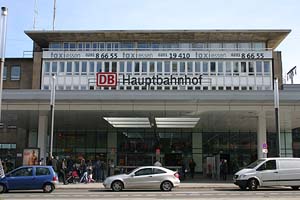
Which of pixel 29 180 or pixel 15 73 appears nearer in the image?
pixel 29 180

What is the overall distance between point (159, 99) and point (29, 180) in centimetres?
1007

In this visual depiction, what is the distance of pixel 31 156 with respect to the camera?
2895cm

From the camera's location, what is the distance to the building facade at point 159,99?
2920 cm

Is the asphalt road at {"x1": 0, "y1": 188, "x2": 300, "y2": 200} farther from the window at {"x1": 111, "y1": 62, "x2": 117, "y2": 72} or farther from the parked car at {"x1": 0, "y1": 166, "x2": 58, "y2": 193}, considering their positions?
the window at {"x1": 111, "y1": 62, "x2": 117, "y2": 72}

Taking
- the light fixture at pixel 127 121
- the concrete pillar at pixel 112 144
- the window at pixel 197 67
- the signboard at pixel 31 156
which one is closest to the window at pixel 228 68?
the window at pixel 197 67

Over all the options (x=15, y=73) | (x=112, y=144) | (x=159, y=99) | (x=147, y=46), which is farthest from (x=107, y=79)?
(x=15, y=73)

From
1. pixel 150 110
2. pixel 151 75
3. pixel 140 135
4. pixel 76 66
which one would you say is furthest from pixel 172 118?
pixel 76 66

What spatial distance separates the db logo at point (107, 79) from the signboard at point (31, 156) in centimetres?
1261

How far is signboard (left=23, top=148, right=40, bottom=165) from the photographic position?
28859 millimetres

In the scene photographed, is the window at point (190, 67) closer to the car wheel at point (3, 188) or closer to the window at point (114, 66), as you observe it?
the window at point (114, 66)

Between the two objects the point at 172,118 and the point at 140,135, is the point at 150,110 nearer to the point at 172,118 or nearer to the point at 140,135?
the point at 172,118

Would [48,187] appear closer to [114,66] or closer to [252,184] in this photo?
[252,184]

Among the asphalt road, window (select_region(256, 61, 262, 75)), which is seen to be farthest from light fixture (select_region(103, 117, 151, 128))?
window (select_region(256, 61, 262, 75))

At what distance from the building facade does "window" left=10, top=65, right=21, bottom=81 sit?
254 cm
